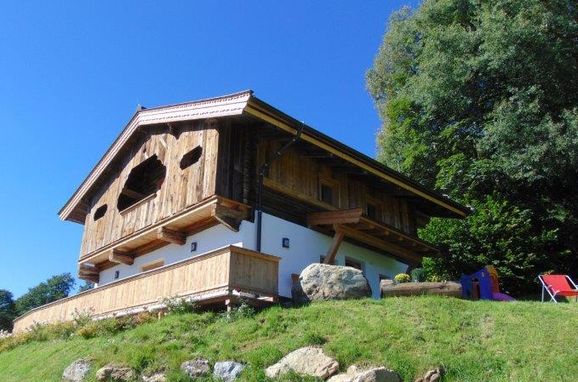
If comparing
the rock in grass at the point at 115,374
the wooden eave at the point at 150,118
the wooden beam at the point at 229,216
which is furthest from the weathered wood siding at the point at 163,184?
the rock in grass at the point at 115,374

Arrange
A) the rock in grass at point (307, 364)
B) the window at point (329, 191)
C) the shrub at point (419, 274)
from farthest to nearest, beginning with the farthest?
the shrub at point (419, 274), the window at point (329, 191), the rock in grass at point (307, 364)

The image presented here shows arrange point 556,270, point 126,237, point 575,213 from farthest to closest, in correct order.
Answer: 1. point 575,213
2. point 556,270
3. point 126,237

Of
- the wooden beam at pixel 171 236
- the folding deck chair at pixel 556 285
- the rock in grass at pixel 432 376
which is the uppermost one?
the wooden beam at pixel 171 236

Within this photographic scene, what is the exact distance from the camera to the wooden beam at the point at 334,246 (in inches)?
717

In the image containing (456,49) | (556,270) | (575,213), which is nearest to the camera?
(556,270)

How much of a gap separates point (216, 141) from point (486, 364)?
10.2 m

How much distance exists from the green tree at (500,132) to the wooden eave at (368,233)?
1558 mm

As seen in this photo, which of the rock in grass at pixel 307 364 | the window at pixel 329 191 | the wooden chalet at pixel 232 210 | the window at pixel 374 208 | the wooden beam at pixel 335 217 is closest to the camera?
the rock in grass at pixel 307 364

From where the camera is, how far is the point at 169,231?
725 inches

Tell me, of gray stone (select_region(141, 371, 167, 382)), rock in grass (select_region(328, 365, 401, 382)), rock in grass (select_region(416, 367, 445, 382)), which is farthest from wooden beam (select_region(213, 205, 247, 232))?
rock in grass (select_region(416, 367, 445, 382))

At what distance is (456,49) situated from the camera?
96.9 ft

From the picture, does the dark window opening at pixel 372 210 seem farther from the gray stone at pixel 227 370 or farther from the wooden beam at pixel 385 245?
the gray stone at pixel 227 370

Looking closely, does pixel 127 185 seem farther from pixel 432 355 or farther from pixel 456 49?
pixel 456 49

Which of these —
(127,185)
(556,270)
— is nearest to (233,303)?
(127,185)
